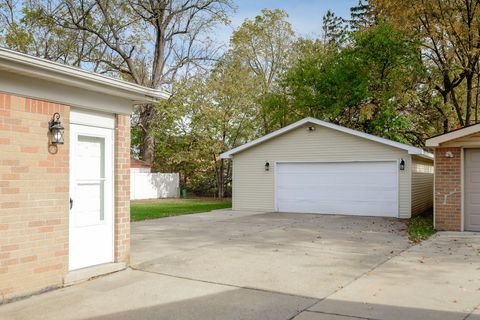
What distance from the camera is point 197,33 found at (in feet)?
99.7

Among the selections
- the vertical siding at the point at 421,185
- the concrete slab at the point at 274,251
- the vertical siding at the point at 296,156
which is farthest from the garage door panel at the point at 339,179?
the concrete slab at the point at 274,251

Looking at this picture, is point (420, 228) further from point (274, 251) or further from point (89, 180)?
point (89, 180)

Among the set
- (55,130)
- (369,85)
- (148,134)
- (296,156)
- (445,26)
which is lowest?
(296,156)

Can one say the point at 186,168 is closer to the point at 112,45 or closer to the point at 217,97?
the point at 217,97

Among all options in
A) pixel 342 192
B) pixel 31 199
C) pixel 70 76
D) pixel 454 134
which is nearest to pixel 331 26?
pixel 342 192

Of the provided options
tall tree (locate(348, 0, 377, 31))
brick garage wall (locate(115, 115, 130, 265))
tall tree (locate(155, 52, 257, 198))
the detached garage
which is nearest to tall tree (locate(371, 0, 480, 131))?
the detached garage

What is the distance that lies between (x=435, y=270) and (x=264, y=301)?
315cm

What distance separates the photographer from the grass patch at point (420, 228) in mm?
10594

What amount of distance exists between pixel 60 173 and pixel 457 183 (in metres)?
9.64

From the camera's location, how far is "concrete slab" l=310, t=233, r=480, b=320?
4953mm

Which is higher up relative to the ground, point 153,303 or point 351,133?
point 351,133

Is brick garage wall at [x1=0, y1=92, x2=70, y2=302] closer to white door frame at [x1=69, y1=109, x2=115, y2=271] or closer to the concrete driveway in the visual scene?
white door frame at [x1=69, y1=109, x2=115, y2=271]

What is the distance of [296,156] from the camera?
678 inches

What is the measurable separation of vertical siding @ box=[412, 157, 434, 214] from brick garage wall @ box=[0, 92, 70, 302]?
41.8 feet
